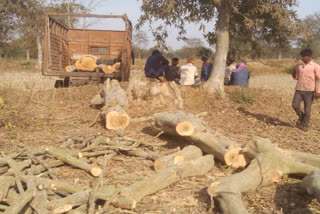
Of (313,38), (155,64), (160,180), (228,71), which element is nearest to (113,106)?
(160,180)

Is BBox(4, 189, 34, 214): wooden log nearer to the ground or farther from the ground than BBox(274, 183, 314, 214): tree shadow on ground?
farther from the ground

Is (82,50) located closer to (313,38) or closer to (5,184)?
(5,184)

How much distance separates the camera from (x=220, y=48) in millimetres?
8867

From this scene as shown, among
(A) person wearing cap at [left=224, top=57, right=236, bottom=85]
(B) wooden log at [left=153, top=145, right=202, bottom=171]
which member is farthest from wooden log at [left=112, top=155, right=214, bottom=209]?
(A) person wearing cap at [left=224, top=57, right=236, bottom=85]

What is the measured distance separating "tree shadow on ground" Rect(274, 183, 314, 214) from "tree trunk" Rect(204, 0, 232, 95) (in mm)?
5485

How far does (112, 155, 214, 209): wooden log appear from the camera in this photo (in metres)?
3.02

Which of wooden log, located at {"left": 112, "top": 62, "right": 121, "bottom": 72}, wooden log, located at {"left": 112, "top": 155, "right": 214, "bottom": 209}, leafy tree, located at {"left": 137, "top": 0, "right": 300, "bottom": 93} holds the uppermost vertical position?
leafy tree, located at {"left": 137, "top": 0, "right": 300, "bottom": 93}

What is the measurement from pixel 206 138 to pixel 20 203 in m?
2.62

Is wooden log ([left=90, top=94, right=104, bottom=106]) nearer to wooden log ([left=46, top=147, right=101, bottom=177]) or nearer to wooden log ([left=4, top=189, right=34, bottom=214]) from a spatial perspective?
wooden log ([left=46, top=147, right=101, bottom=177])

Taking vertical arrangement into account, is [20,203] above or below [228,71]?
below

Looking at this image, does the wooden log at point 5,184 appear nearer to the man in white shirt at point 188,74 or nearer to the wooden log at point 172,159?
the wooden log at point 172,159

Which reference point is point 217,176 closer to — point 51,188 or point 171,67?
point 51,188

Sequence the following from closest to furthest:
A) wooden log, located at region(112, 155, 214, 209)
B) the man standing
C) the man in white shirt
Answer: wooden log, located at region(112, 155, 214, 209) → the man standing → the man in white shirt

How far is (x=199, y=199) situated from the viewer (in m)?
3.36
